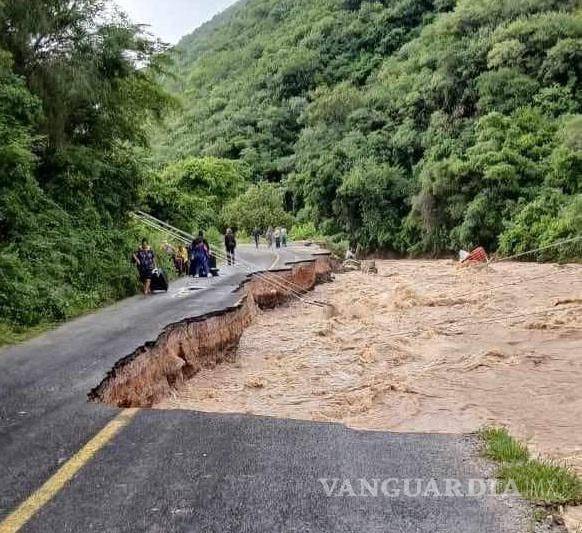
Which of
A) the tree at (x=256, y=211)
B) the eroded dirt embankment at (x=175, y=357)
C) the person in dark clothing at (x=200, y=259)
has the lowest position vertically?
the eroded dirt embankment at (x=175, y=357)

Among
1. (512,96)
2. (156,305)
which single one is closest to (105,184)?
(156,305)

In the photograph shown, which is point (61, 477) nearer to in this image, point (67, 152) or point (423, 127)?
point (67, 152)

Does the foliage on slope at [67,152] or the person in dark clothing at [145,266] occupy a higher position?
the foliage on slope at [67,152]

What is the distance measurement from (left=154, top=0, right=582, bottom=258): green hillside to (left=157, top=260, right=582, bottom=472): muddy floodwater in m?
9.96

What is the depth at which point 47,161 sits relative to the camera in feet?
55.7

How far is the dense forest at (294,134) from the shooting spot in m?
15.4

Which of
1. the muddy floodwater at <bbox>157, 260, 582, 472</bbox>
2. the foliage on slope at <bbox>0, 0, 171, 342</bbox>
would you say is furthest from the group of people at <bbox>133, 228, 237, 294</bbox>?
the muddy floodwater at <bbox>157, 260, 582, 472</bbox>

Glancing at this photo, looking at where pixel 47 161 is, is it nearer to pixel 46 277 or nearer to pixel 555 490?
pixel 46 277

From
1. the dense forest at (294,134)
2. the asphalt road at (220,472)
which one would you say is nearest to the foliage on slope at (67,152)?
the dense forest at (294,134)

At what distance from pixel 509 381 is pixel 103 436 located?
7.32m

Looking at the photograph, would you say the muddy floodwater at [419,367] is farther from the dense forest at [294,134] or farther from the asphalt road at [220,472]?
the dense forest at [294,134]

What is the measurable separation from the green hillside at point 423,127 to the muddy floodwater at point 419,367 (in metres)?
9.96

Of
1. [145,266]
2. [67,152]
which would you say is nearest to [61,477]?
[145,266]

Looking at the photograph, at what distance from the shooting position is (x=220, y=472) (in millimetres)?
4602
